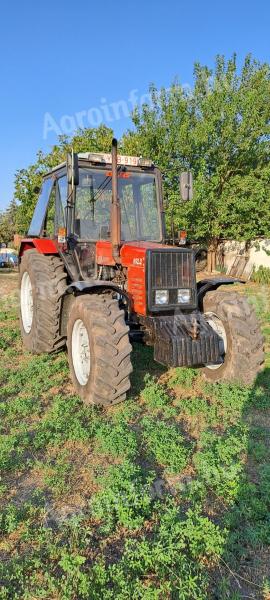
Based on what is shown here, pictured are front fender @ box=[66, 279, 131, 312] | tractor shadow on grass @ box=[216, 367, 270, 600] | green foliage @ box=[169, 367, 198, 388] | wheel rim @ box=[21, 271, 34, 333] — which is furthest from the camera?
wheel rim @ box=[21, 271, 34, 333]

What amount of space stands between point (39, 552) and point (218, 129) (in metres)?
16.0

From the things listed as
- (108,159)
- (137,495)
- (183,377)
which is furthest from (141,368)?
(137,495)

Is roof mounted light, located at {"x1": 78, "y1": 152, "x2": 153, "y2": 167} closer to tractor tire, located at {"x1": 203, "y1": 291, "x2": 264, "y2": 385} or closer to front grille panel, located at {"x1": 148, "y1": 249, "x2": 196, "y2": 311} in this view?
front grille panel, located at {"x1": 148, "y1": 249, "x2": 196, "y2": 311}

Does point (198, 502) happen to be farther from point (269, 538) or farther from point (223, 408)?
point (223, 408)

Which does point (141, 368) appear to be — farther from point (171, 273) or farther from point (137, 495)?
point (137, 495)

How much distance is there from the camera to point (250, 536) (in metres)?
2.47

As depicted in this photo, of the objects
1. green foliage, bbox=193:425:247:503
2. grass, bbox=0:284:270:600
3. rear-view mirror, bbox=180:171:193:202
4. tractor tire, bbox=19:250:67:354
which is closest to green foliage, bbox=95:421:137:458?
grass, bbox=0:284:270:600

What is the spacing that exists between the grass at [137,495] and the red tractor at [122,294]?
1.32 feet

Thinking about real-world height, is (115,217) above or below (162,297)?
above

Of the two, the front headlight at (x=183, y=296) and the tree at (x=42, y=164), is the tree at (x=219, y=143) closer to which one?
the tree at (x=42, y=164)

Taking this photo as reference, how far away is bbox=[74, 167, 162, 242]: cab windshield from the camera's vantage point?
5113mm

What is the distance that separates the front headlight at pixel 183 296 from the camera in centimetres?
472

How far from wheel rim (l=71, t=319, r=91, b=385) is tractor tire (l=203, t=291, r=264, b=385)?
56.9 inches

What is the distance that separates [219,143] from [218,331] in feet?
42.6
